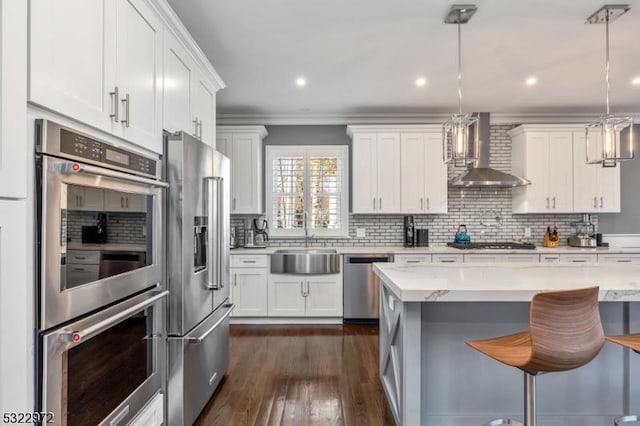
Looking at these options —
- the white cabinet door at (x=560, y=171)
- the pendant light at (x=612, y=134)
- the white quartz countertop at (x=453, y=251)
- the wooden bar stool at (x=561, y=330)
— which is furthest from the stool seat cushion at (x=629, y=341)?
the white cabinet door at (x=560, y=171)

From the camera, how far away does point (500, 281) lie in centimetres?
202

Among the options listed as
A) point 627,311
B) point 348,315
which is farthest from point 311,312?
point 627,311

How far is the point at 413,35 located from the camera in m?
2.75

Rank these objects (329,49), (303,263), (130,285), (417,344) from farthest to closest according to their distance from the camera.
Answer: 1. (303,263)
2. (329,49)
3. (417,344)
4. (130,285)

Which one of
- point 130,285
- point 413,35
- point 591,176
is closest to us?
point 130,285

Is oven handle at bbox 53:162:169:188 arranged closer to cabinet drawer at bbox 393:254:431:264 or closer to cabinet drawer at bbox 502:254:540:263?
cabinet drawer at bbox 393:254:431:264

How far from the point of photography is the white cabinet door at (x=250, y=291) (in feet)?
14.1

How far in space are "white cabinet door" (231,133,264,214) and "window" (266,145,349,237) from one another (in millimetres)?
320

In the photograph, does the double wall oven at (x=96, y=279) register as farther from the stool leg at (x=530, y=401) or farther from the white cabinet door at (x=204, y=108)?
the stool leg at (x=530, y=401)

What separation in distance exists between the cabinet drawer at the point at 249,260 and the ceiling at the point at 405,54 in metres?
1.82

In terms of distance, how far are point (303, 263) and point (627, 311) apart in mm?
2914

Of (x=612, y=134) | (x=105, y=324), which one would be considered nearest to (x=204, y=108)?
(x=105, y=324)

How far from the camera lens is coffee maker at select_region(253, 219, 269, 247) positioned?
4805 millimetres

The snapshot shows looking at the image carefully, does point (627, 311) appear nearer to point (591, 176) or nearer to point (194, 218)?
point (194, 218)
